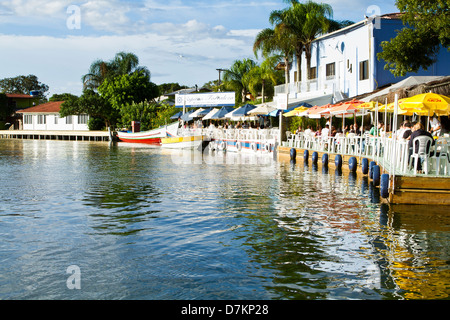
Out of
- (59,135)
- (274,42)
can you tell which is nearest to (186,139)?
(274,42)

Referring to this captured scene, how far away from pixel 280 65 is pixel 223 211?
147ft

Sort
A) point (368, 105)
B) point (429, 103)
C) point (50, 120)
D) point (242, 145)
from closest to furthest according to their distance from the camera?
point (429, 103) → point (368, 105) → point (242, 145) → point (50, 120)

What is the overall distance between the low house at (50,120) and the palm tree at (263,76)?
31.2 meters

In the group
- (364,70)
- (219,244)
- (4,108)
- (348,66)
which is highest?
(4,108)

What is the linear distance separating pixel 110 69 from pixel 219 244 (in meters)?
77.2

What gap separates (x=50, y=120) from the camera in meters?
92.4

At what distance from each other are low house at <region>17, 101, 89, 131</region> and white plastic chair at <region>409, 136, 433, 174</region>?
7603 centimetres

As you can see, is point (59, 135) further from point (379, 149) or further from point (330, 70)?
point (379, 149)

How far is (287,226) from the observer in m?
12.0

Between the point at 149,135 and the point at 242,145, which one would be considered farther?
the point at 149,135

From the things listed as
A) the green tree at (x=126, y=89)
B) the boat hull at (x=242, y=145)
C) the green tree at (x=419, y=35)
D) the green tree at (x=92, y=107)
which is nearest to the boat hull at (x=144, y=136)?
the green tree at (x=126, y=89)

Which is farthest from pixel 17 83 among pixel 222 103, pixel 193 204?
pixel 193 204

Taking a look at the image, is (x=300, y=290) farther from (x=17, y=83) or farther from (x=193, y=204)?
(x=17, y=83)

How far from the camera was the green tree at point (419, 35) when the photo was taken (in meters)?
20.7
